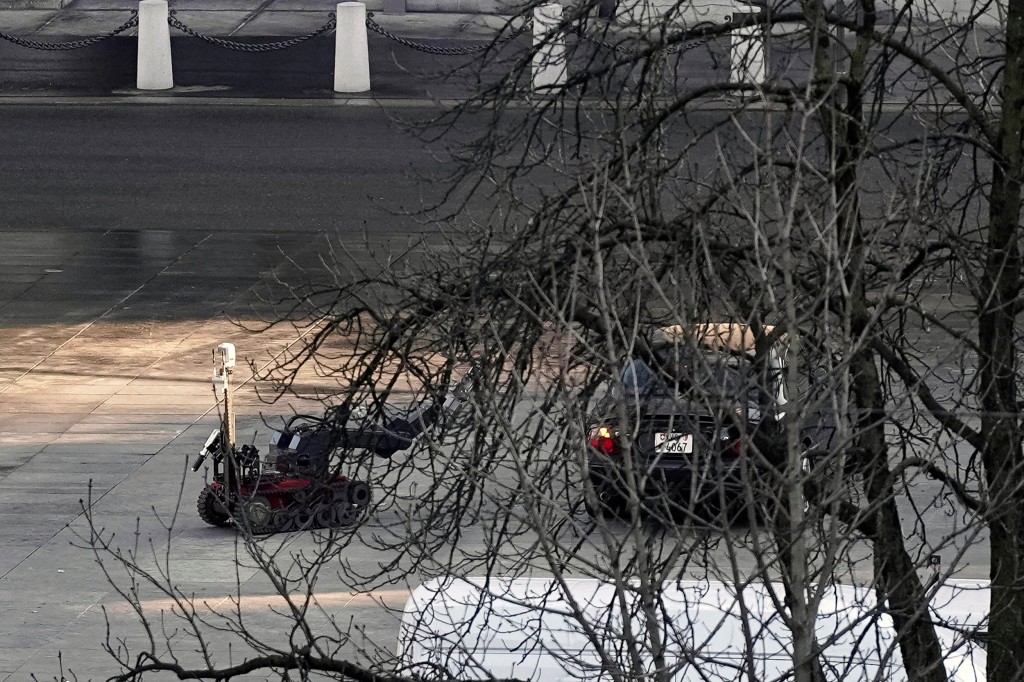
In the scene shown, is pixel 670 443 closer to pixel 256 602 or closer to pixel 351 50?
pixel 256 602

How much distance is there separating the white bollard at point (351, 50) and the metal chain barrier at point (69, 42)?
14.0ft

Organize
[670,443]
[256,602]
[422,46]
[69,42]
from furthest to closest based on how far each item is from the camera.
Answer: [69,42] → [422,46] → [256,602] → [670,443]

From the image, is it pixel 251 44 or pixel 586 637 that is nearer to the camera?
pixel 586 637

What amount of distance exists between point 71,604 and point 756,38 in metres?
8.24

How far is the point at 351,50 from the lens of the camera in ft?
107

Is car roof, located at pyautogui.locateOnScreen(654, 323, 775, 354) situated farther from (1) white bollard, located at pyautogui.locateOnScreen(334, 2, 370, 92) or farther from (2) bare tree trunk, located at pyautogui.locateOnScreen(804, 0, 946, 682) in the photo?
(1) white bollard, located at pyautogui.locateOnScreen(334, 2, 370, 92)

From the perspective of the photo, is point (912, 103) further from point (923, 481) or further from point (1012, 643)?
point (923, 481)

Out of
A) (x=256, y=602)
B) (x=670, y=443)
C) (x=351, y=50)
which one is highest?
(x=351, y=50)

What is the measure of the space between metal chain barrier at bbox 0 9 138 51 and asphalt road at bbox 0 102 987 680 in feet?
8.51

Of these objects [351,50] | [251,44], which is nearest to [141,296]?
[351,50]

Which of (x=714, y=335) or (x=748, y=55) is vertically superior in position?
(x=748, y=55)

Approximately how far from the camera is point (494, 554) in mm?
8750

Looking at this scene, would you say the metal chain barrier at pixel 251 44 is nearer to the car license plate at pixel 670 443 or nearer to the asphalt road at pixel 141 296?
the asphalt road at pixel 141 296

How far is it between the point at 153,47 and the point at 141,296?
10441 mm
